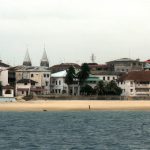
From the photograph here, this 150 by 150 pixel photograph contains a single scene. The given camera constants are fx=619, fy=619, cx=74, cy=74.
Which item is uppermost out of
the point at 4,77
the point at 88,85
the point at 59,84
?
the point at 4,77

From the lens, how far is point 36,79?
141500 millimetres

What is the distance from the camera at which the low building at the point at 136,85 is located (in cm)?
13262

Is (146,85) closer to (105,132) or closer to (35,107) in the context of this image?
(35,107)

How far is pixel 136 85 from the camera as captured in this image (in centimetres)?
13362

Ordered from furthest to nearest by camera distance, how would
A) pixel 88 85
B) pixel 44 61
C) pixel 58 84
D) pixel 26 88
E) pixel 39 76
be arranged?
pixel 44 61 → pixel 58 84 → pixel 39 76 → pixel 88 85 → pixel 26 88

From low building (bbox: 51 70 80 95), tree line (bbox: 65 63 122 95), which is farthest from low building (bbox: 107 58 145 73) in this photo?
tree line (bbox: 65 63 122 95)

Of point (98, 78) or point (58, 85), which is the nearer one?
point (98, 78)

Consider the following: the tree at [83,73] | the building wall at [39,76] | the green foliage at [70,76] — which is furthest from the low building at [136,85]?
the building wall at [39,76]

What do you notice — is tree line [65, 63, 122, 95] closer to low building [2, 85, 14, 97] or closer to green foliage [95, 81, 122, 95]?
green foliage [95, 81, 122, 95]

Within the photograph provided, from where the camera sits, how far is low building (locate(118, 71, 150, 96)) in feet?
435

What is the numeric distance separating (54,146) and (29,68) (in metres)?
99.3

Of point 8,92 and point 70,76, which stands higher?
point 70,76

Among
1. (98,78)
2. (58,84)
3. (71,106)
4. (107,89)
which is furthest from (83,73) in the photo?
(71,106)

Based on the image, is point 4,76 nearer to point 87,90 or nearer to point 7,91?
point 7,91
